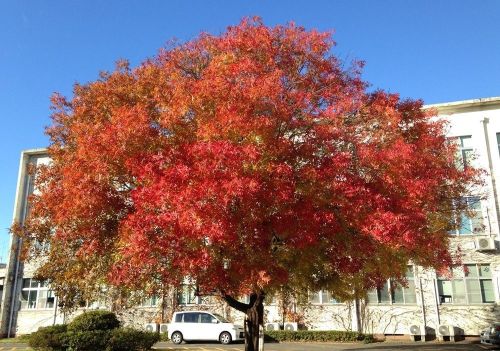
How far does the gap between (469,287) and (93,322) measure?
18828 mm

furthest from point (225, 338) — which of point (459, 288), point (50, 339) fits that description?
point (459, 288)

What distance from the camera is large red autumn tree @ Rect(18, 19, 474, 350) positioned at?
29.8 ft

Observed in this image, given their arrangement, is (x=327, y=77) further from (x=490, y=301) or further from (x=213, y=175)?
(x=490, y=301)

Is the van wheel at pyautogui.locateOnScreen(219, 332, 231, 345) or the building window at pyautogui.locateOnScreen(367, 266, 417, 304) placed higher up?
the building window at pyautogui.locateOnScreen(367, 266, 417, 304)

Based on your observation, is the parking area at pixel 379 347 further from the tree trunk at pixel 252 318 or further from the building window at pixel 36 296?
the building window at pixel 36 296

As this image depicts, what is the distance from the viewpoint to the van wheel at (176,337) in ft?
78.4

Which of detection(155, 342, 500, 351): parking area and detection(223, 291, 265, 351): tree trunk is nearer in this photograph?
detection(223, 291, 265, 351): tree trunk

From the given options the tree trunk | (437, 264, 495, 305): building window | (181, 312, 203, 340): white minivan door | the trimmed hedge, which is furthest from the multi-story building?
the tree trunk

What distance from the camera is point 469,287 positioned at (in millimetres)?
24062

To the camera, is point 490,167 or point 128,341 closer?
point 128,341

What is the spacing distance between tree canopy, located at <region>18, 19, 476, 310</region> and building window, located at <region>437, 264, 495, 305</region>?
42.7 ft

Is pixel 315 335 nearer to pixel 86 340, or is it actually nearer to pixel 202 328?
pixel 202 328

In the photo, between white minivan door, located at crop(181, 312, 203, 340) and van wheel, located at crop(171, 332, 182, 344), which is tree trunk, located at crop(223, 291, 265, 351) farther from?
van wheel, located at crop(171, 332, 182, 344)

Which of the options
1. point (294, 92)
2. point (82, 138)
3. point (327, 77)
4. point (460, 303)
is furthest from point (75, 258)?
point (460, 303)
